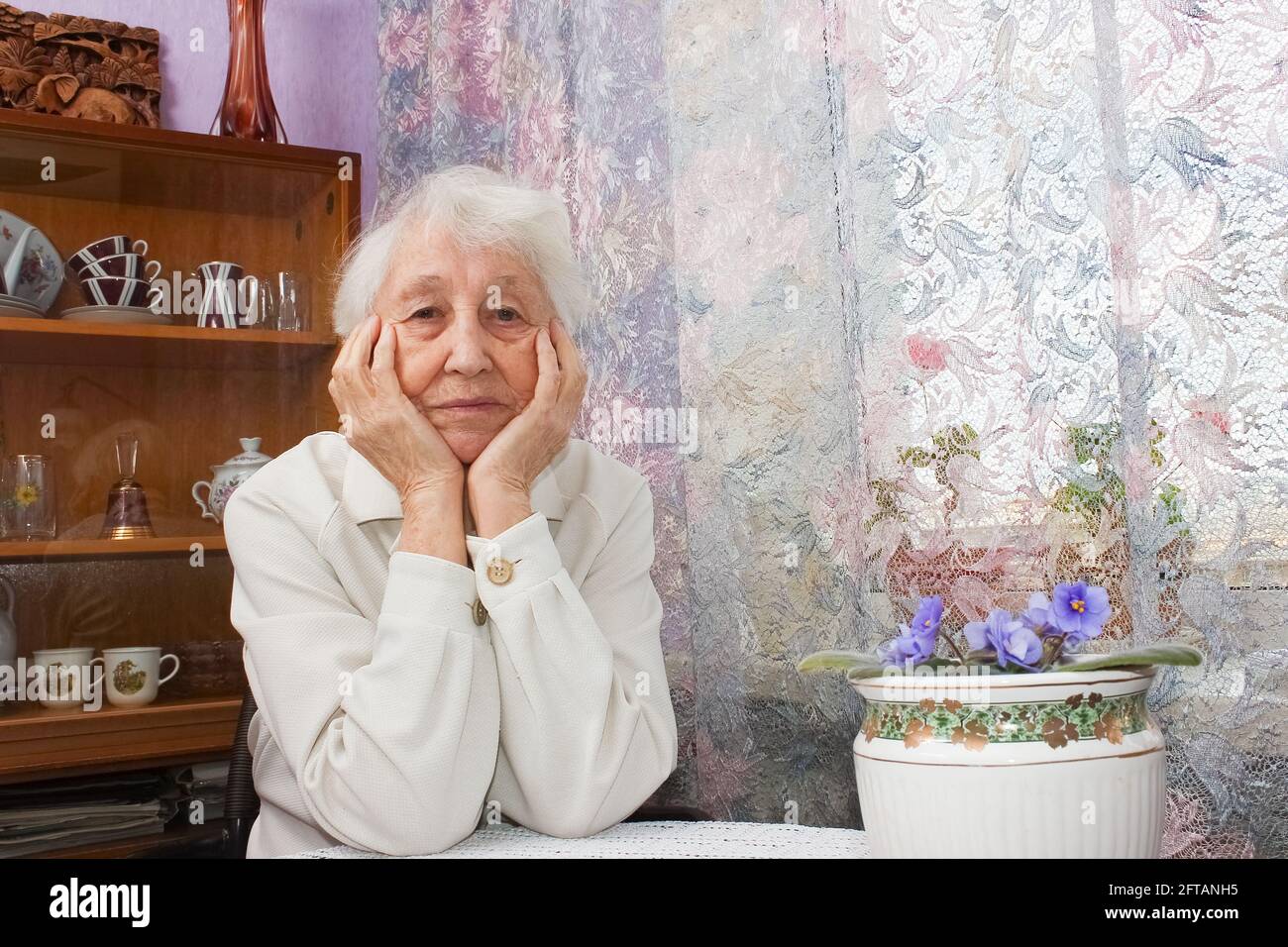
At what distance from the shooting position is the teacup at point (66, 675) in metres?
1.68

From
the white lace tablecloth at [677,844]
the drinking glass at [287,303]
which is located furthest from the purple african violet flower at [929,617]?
the drinking glass at [287,303]

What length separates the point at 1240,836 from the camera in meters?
0.79

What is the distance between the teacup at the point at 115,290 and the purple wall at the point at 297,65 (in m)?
0.30

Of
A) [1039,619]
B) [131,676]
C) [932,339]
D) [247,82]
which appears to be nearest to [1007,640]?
[1039,619]

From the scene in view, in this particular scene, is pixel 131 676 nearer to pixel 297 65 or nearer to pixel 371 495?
pixel 371 495

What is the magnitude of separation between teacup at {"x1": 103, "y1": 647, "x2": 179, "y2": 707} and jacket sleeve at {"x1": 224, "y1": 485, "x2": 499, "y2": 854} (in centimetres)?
85

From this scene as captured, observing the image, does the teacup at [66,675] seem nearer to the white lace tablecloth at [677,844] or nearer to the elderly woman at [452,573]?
the elderly woman at [452,573]

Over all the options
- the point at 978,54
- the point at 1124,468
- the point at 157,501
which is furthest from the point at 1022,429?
the point at 157,501

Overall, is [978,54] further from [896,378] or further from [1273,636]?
[1273,636]

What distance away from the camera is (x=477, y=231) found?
1.10 meters

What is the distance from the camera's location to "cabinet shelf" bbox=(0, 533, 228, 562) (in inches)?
66.2

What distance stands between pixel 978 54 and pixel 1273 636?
1.77 feet

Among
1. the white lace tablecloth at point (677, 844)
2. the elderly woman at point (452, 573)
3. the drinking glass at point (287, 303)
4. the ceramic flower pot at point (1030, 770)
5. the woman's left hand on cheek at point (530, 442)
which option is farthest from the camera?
the drinking glass at point (287, 303)

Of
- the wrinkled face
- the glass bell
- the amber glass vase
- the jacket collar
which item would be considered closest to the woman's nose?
the wrinkled face
